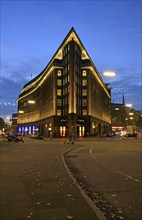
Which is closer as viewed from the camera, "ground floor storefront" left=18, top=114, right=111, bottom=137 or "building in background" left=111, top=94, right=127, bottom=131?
"ground floor storefront" left=18, top=114, right=111, bottom=137

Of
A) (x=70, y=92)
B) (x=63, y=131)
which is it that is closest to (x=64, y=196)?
(x=70, y=92)

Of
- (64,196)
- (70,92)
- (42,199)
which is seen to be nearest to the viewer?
(42,199)

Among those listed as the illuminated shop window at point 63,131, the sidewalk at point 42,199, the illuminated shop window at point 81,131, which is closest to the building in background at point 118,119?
the illuminated shop window at point 81,131

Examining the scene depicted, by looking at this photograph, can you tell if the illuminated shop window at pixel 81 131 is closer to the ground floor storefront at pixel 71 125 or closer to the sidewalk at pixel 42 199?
the ground floor storefront at pixel 71 125

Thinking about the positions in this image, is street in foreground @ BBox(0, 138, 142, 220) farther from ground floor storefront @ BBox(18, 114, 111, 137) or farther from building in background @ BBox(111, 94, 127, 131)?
building in background @ BBox(111, 94, 127, 131)

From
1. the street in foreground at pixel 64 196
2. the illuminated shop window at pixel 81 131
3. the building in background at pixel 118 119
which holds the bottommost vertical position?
the street in foreground at pixel 64 196

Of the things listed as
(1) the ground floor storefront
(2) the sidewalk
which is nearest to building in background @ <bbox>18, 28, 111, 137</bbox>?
(1) the ground floor storefront

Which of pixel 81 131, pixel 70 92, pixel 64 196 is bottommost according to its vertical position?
pixel 64 196

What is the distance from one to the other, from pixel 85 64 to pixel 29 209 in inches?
3652

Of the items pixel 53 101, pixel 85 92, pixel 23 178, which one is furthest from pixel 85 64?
pixel 23 178

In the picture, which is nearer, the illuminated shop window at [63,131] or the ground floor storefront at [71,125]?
the ground floor storefront at [71,125]

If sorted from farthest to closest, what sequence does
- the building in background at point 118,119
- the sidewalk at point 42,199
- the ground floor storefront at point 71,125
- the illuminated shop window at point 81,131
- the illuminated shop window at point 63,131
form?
the building in background at point 118,119
the illuminated shop window at point 81,131
the illuminated shop window at point 63,131
the ground floor storefront at point 71,125
the sidewalk at point 42,199

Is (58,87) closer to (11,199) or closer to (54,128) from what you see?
(54,128)

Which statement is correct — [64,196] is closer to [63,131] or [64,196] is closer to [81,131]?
[63,131]
